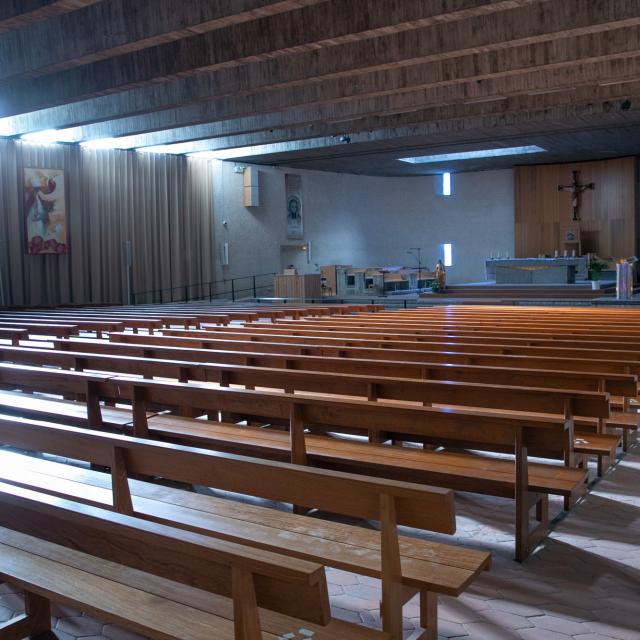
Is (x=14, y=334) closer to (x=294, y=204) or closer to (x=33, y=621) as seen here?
(x=33, y=621)

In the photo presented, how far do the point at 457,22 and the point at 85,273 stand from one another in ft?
37.4

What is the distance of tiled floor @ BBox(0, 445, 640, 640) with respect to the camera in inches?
92.1

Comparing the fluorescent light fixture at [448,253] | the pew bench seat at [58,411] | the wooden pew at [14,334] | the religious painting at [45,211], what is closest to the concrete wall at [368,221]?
the fluorescent light fixture at [448,253]

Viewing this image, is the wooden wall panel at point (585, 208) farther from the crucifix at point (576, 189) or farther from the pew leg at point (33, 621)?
the pew leg at point (33, 621)

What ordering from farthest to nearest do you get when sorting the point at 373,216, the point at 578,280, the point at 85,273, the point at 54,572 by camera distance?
the point at 373,216
the point at 578,280
the point at 85,273
the point at 54,572

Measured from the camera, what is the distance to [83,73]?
1172cm

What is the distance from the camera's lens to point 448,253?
25.2 meters

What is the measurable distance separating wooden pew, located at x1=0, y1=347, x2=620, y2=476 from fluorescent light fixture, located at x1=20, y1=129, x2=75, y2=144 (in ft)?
Answer: 44.3

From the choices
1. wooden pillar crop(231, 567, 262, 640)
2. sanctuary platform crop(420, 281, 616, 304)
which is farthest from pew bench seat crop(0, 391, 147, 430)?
sanctuary platform crop(420, 281, 616, 304)

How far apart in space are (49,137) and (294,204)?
26.2 feet

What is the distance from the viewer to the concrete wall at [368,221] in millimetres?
21469

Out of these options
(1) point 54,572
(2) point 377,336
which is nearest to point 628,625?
(1) point 54,572

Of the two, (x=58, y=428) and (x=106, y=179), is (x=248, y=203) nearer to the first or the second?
(x=106, y=179)

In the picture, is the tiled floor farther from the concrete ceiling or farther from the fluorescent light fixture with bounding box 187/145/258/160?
the fluorescent light fixture with bounding box 187/145/258/160
